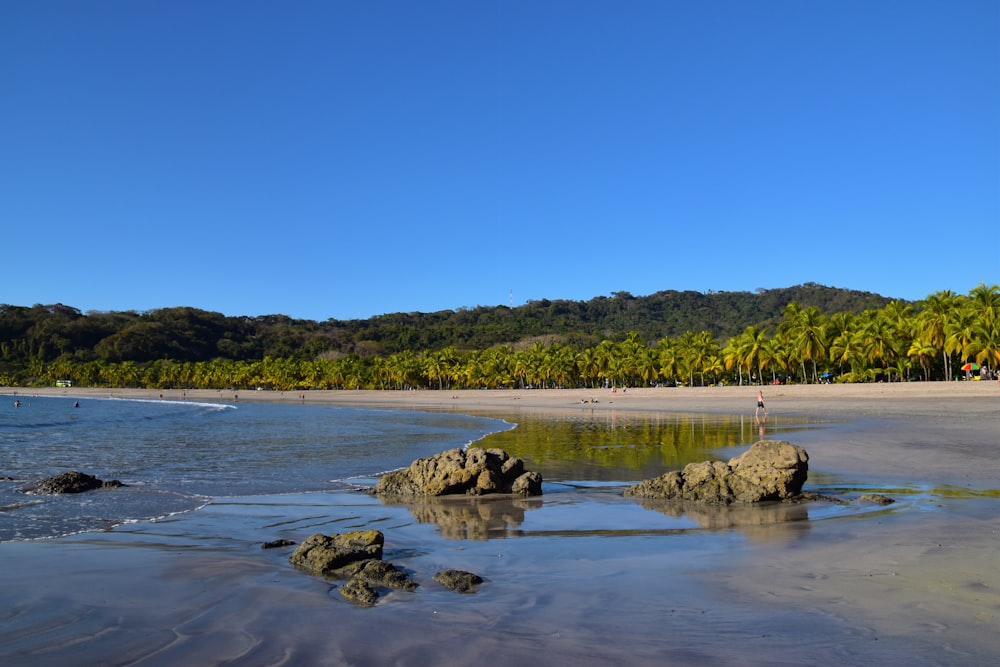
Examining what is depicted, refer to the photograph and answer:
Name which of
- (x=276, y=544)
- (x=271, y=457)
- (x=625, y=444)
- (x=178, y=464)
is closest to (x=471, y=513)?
(x=276, y=544)

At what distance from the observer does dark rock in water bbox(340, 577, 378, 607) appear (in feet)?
22.3

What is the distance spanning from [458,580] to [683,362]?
9613 cm

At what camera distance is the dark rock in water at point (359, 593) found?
6.80 metres

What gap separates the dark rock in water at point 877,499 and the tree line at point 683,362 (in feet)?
189

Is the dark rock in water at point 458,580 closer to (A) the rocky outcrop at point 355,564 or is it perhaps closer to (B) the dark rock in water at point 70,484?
(A) the rocky outcrop at point 355,564

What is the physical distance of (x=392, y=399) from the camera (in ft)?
331

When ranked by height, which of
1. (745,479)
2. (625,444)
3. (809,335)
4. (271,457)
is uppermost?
(809,335)

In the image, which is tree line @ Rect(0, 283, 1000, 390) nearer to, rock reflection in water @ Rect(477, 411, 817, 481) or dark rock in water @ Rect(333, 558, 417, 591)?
rock reflection in water @ Rect(477, 411, 817, 481)

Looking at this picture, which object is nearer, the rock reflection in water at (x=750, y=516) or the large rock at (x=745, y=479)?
the rock reflection in water at (x=750, y=516)

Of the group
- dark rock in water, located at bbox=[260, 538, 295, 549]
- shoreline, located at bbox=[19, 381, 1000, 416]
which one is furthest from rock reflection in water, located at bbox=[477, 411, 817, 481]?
shoreline, located at bbox=[19, 381, 1000, 416]

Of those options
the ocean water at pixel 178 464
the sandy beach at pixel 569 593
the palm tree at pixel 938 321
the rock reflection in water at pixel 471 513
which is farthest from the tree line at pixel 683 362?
the sandy beach at pixel 569 593

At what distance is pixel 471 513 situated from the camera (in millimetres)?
12312

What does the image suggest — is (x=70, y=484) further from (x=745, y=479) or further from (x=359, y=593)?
(x=745, y=479)

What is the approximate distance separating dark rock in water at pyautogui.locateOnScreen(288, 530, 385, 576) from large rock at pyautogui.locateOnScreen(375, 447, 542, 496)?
5392 millimetres
